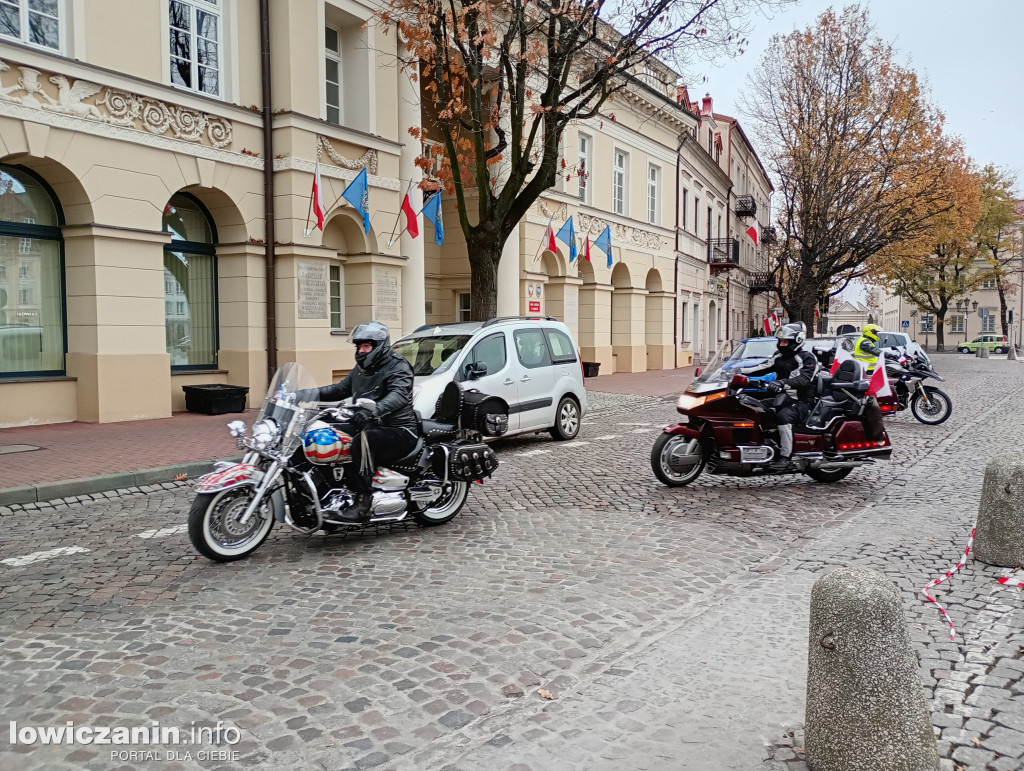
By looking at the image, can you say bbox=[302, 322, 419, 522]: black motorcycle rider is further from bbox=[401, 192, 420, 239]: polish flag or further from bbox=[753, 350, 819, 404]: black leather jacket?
bbox=[401, 192, 420, 239]: polish flag

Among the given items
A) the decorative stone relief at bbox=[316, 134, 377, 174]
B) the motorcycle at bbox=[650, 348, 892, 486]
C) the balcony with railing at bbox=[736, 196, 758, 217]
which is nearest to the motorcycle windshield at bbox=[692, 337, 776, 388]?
the motorcycle at bbox=[650, 348, 892, 486]

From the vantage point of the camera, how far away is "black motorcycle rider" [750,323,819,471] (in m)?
8.30

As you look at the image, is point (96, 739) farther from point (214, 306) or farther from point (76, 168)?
point (214, 306)

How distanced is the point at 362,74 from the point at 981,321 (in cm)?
7755

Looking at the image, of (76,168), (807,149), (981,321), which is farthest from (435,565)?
(981,321)

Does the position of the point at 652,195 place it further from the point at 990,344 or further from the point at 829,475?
the point at 990,344

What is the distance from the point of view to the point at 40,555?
19.4ft

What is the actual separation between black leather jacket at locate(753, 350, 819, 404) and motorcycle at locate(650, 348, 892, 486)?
0.17m

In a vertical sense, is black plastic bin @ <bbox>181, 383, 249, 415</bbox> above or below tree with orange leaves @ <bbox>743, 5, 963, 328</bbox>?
below

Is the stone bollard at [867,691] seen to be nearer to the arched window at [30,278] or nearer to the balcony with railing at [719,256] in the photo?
the arched window at [30,278]

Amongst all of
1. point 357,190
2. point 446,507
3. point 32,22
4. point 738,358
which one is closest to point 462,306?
point 357,190

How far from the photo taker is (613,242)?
27375mm

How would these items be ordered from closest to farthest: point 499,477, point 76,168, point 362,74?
point 499,477 < point 76,168 < point 362,74

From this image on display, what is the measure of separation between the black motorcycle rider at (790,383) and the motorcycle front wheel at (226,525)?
516 centimetres
